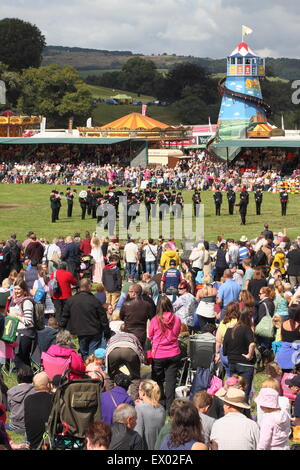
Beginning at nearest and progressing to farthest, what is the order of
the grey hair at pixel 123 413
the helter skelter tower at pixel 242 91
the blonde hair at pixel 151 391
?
1. the grey hair at pixel 123 413
2. the blonde hair at pixel 151 391
3. the helter skelter tower at pixel 242 91

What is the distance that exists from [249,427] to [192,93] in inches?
5369

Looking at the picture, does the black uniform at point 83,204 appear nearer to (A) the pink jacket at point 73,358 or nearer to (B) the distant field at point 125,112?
(A) the pink jacket at point 73,358

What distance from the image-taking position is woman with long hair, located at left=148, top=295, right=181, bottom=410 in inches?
473

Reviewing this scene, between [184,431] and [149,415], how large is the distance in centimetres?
182

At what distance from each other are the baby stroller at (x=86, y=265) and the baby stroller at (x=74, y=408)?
39.1 ft

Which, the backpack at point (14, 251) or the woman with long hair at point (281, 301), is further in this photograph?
the backpack at point (14, 251)

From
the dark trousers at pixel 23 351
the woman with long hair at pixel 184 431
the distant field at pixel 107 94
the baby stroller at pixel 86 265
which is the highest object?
the distant field at pixel 107 94

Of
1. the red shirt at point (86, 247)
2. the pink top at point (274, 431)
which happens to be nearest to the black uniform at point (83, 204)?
the red shirt at point (86, 247)

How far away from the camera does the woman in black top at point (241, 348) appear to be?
39.5 feet

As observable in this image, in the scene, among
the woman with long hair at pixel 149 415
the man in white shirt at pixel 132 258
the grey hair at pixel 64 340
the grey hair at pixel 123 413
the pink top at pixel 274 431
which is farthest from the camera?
the man in white shirt at pixel 132 258

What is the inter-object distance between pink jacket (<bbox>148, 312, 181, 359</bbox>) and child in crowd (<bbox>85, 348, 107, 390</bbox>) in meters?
0.75

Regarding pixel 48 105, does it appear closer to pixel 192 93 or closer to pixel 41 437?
pixel 192 93

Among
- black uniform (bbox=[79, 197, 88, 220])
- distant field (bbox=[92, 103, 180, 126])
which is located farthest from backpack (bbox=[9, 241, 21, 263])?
distant field (bbox=[92, 103, 180, 126])

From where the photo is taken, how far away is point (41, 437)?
973 centimetres
